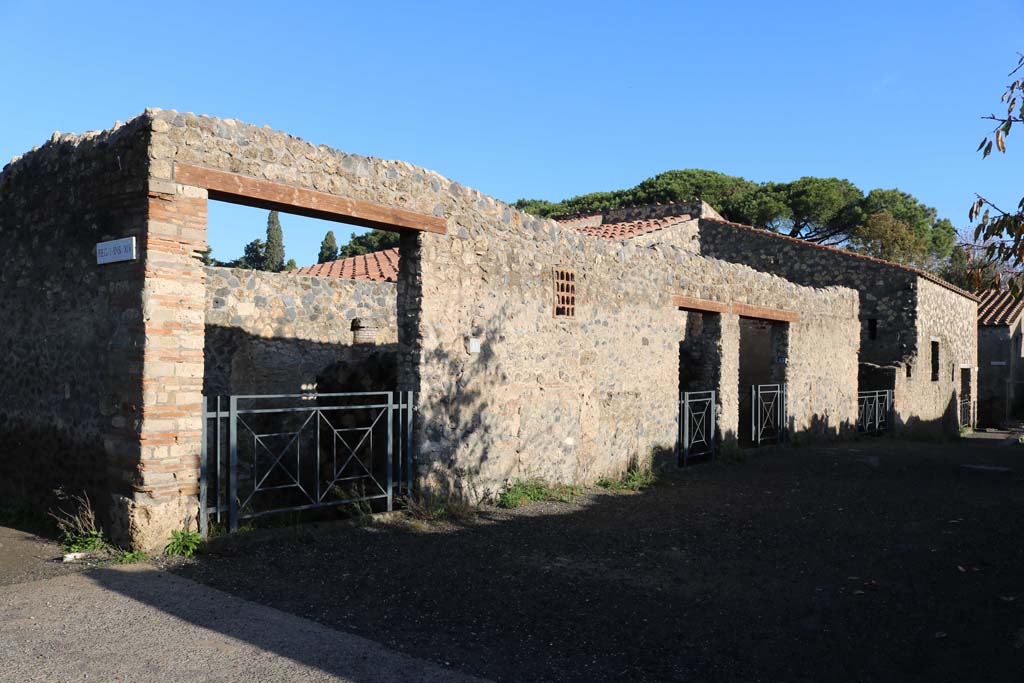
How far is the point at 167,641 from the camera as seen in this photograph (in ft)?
13.3

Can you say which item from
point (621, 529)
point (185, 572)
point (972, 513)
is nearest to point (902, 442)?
point (972, 513)

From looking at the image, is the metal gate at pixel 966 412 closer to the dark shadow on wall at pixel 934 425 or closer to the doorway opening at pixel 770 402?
the dark shadow on wall at pixel 934 425

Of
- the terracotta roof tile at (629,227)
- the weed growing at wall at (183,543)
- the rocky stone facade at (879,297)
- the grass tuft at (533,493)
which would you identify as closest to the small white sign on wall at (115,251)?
the weed growing at wall at (183,543)

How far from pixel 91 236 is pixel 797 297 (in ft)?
38.3

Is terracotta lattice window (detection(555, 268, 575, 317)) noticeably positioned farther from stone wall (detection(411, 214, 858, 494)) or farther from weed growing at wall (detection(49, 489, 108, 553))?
weed growing at wall (detection(49, 489, 108, 553))

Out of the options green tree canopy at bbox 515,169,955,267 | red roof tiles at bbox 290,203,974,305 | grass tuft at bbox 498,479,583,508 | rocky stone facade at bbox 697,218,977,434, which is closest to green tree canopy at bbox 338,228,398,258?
→ green tree canopy at bbox 515,169,955,267

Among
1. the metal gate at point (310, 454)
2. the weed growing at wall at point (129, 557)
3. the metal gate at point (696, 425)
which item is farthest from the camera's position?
the metal gate at point (696, 425)

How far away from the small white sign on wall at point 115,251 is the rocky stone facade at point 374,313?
0.11 m

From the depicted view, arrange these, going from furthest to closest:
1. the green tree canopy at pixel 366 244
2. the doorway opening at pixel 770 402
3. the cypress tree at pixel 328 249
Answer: the cypress tree at pixel 328 249 < the green tree canopy at pixel 366 244 < the doorway opening at pixel 770 402

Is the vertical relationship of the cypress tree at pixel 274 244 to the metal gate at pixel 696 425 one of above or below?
above

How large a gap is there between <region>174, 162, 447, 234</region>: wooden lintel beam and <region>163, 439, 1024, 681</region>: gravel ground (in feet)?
8.79

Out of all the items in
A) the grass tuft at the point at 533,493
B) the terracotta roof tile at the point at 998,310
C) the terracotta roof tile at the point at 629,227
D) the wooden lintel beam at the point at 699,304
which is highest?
the terracotta roof tile at the point at 629,227

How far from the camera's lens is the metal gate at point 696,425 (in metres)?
11.4

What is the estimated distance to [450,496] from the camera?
772cm
